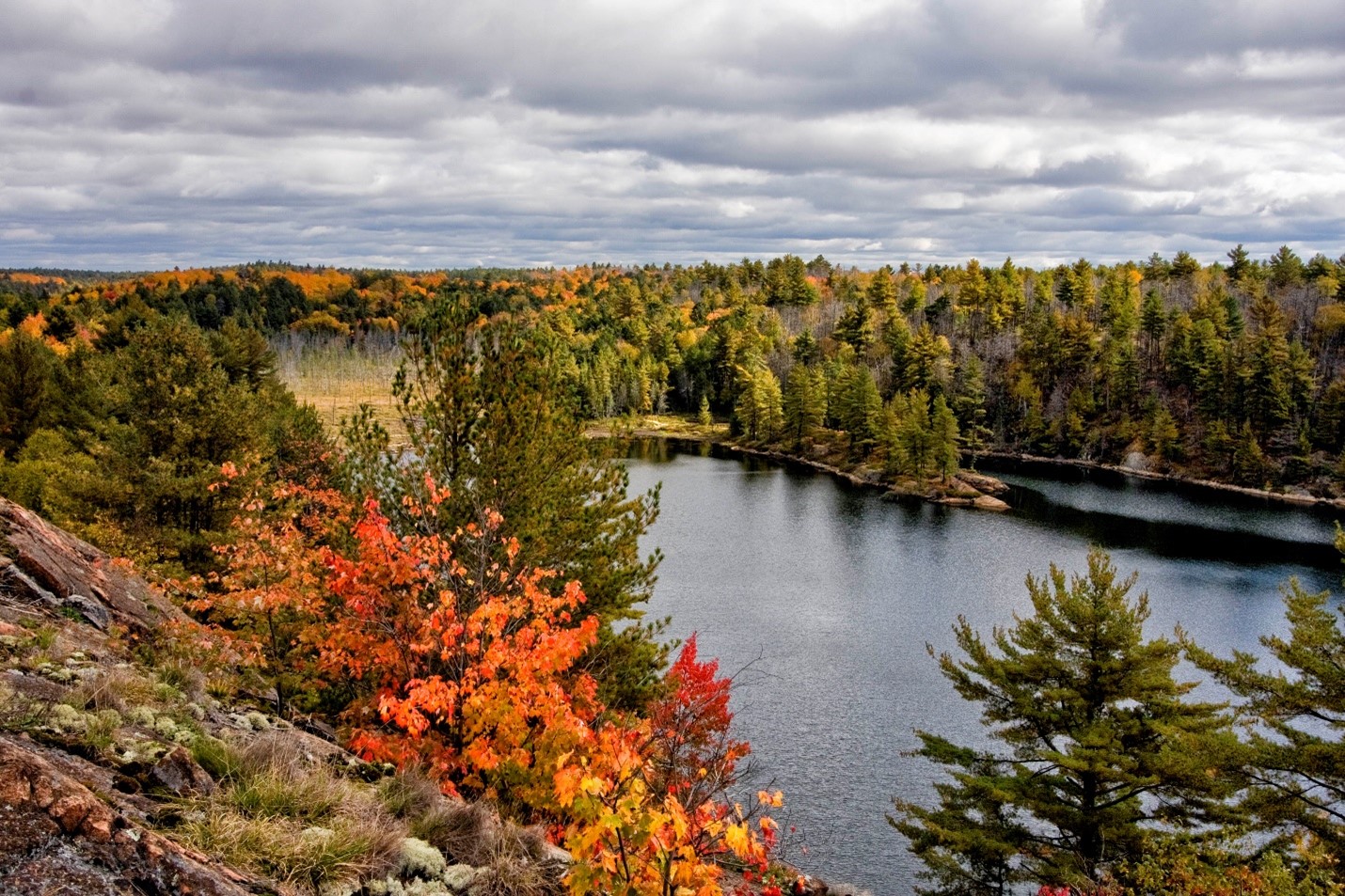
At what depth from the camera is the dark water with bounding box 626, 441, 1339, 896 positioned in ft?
101

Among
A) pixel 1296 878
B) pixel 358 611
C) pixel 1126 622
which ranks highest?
pixel 358 611

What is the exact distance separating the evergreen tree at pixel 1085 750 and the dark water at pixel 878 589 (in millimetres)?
5960

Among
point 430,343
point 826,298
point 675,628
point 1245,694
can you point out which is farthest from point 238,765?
point 826,298

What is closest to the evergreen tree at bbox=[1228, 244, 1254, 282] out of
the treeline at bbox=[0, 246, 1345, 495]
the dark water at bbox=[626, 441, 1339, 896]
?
the treeline at bbox=[0, 246, 1345, 495]

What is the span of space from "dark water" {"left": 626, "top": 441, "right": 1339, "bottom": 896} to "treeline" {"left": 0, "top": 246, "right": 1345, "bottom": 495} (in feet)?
34.0

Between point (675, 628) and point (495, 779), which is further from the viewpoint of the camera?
point (675, 628)

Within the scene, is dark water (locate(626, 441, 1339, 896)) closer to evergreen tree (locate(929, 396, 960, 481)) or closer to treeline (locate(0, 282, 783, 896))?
treeline (locate(0, 282, 783, 896))

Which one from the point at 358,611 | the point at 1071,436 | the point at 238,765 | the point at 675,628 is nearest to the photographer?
the point at 238,765

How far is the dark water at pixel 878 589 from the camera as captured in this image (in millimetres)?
30922

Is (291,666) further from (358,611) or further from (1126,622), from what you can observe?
(1126,622)

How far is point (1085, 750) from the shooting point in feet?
62.6

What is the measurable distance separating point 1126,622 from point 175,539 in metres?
24.9

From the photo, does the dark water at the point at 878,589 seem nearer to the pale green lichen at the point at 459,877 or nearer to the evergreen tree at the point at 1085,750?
the evergreen tree at the point at 1085,750

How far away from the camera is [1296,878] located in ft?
54.5
